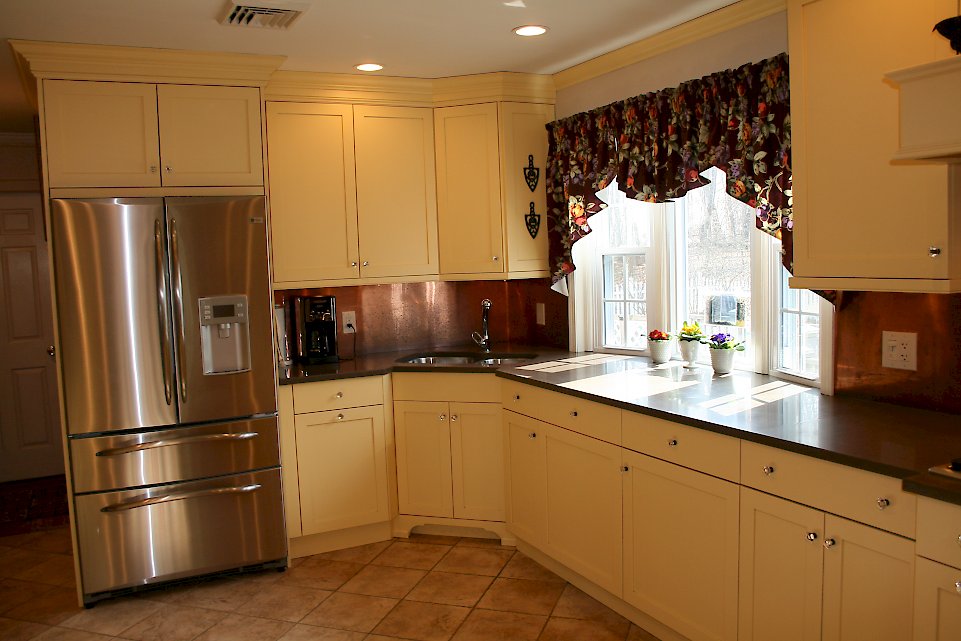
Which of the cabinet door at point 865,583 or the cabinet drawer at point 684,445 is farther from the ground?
the cabinet drawer at point 684,445

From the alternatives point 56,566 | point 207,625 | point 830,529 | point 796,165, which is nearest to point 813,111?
point 796,165

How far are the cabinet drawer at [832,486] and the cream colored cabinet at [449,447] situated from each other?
63.3 inches

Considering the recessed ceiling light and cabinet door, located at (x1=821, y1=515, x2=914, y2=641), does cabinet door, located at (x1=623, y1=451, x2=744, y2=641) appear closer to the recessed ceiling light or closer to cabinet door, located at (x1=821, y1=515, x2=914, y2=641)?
cabinet door, located at (x1=821, y1=515, x2=914, y2=641)

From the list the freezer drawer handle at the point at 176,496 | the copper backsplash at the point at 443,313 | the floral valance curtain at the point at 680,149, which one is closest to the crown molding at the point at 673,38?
the floral valance curtain at the point at 680,149

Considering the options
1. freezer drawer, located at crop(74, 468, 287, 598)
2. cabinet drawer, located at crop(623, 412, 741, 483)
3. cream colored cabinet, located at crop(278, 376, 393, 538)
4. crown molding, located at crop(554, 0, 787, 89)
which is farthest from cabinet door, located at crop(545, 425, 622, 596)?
crown molding, located at crop(554, 0, 787, 89)

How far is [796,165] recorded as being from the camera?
2459 millimetres

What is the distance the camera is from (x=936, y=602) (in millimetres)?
1836

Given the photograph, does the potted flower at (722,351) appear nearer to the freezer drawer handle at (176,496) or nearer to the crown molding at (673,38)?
the crown molding at (673,38)

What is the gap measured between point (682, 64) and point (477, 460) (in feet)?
6.72

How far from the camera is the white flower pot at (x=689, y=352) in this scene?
11.4ft

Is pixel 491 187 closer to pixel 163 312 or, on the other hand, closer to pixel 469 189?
pixel 469 189

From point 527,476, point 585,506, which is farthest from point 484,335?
point 585,506

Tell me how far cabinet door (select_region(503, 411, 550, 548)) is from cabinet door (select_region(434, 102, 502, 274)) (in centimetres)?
92

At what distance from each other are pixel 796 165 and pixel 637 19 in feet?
3.59
